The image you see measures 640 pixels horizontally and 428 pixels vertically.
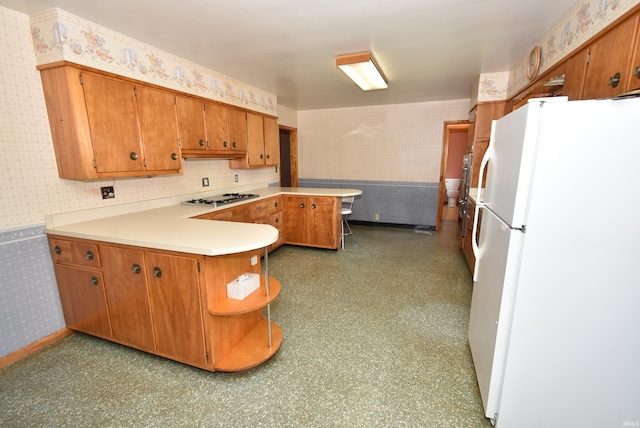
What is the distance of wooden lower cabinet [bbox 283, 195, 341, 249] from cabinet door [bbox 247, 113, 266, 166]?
67 cm

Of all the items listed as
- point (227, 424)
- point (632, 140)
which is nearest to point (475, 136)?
point (632, 140)

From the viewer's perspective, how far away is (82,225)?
216 centimetres

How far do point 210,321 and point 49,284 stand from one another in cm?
146

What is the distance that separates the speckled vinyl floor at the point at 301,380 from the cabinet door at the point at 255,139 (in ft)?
7.07

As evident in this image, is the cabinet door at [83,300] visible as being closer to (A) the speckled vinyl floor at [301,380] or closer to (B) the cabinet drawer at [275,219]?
(A) the speckled vinyl floor at [301,380]

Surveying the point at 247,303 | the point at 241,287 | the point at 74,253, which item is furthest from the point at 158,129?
the point at 247,303

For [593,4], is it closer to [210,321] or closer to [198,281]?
[198,281]

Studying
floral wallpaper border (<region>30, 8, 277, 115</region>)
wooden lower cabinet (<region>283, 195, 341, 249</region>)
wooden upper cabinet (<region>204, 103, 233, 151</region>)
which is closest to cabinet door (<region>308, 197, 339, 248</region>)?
wooden lower cabinet (<region>283, 195, 341, 249</region>)

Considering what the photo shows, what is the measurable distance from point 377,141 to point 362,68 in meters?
2.69

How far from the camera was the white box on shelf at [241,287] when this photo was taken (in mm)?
1848

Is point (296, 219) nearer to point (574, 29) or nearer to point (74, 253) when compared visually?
point (74, 253)

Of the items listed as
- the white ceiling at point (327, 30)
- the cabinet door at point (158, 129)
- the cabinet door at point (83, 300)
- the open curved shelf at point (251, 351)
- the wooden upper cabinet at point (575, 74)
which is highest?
the white ceiling at point (327, 30)

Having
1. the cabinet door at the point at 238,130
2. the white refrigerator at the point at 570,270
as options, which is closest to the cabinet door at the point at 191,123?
the cabinet door at the point at 238,130

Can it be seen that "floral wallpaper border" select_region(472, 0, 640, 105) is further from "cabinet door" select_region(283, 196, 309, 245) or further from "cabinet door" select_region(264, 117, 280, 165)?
"cabinet door" select_region(264, 117, 280, 165)
